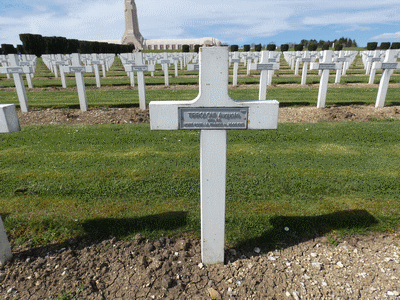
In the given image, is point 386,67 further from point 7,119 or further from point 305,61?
point 7,119

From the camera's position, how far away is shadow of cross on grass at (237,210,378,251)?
292cm

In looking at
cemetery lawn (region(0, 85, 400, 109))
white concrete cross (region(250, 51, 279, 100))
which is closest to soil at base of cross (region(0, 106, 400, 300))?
white concrete cross (region(250, 51, 279, 100))

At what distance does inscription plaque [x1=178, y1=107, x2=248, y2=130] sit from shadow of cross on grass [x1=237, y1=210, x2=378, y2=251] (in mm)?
1385

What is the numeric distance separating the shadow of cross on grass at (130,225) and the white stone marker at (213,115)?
91 centimetres

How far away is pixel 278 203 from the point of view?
360 centimetres

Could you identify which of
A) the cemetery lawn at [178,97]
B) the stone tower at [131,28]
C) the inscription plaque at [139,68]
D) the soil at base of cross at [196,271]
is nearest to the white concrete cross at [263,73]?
the cemetery lawn at [178,97]

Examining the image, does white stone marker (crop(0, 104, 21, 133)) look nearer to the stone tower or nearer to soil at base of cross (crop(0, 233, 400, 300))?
soil at base of cross (crop(0, 233, 400, 300))

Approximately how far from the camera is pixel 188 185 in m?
4.10

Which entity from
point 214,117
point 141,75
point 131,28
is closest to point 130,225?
point 214,117

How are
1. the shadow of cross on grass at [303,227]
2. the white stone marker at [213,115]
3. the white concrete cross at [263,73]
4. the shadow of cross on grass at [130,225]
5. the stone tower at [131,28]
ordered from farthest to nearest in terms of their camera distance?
the stone tower at [131,28] < the white concrete cross at [263,73] < the shadow of cross on grass at [130,225] < the shadow of cross on grass at [303,227] < the white stone marker at [213,115]

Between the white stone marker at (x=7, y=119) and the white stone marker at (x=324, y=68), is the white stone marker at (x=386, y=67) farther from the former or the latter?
the white stone marker at (x=7, y=119)

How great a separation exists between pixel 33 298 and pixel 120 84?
1479 cm

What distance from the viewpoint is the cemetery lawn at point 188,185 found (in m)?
3.16

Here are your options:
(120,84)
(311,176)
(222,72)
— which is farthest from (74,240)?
(120,84)
